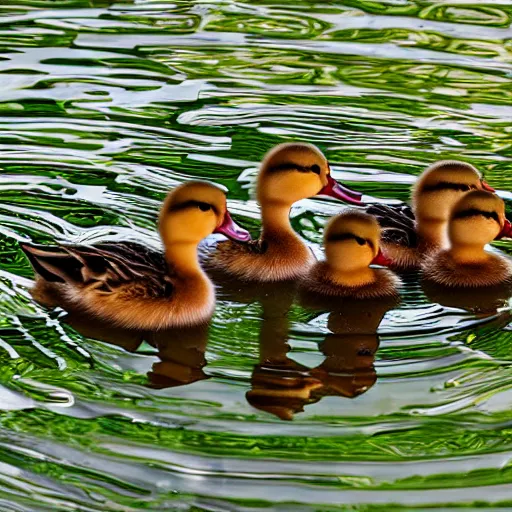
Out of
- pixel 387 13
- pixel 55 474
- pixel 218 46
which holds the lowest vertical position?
pixel 55 474

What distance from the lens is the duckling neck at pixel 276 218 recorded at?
6.62m

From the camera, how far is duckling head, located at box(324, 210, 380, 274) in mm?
6125

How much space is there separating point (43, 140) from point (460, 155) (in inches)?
99.7

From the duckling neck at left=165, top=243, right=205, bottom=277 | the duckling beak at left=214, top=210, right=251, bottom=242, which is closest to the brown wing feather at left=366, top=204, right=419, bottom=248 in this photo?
the duckling beak at left=214, top=210, right=251, bottom=242

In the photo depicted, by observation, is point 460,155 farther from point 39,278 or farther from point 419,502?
point 419,502

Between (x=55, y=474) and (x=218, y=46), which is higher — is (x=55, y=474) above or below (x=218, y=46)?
below

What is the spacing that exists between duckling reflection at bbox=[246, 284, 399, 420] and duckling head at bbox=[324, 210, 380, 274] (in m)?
0.18

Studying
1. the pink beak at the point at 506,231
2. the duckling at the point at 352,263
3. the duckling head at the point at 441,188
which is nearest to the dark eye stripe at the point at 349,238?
the duckling at the point at 352,263

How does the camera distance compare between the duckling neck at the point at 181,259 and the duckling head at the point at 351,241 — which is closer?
the duckling neck at the point at 181,259

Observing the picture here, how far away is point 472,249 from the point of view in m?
6.50

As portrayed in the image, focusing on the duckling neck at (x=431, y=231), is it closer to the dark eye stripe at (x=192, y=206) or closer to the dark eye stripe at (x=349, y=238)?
the dark eye stripe at (x=349, y=238)

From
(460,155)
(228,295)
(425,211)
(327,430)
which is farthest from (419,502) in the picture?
(460,155)

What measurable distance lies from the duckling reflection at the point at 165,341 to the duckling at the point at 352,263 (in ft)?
2.44

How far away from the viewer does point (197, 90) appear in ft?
29.4
